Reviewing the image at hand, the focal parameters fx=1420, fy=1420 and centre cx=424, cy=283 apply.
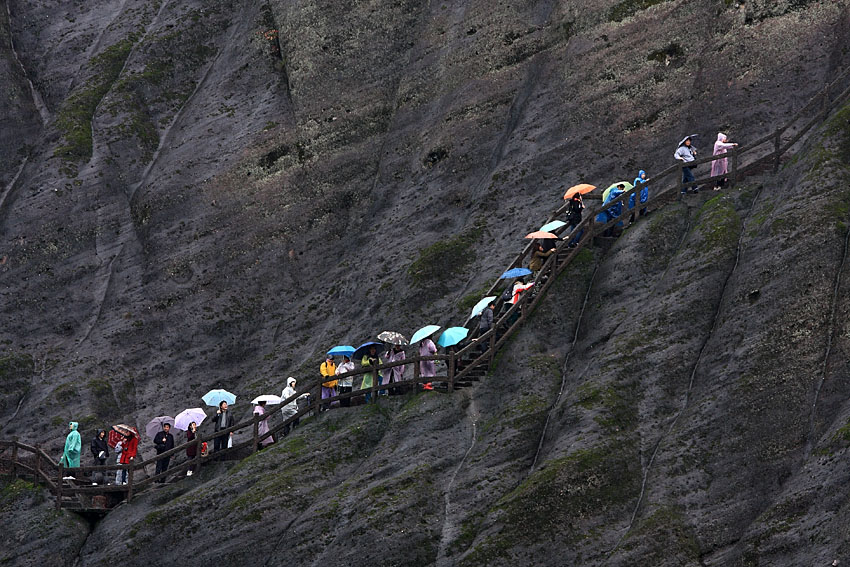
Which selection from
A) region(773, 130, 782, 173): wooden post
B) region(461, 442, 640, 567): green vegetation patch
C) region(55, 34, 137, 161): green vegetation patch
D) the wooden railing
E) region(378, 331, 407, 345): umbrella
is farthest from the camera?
region(55, 34, 137, 161): green vegetation patch

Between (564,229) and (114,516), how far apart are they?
1634 cm

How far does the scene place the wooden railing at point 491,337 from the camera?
41.0m

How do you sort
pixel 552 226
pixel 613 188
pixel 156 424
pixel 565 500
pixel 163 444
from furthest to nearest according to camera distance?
pixel 156 424
pixel 613 188
pixel 163 444
pixel 552 226
pixel 565 500

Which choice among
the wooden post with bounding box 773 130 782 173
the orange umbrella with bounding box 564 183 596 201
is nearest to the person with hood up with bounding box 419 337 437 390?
the orange umbrella with bounding box 564 183 596 201

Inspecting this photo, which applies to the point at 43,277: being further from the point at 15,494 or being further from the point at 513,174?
the point at 513,174

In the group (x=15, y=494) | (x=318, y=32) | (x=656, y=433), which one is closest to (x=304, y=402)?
(x=15, y=494)

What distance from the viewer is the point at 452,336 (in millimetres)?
40438

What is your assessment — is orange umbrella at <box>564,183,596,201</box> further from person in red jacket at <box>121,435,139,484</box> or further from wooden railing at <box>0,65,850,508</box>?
person in red jacket at <box>121,435,139,484</box>

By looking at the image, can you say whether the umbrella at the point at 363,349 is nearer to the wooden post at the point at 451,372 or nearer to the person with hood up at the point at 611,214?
the wooden post at the point at 451,372

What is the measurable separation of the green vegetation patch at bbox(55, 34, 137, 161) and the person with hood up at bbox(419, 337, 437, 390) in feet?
74.4

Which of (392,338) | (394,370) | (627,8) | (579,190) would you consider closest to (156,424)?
(394,370)

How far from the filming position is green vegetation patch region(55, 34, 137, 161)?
58.5 meters

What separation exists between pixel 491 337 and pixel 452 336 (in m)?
1.15

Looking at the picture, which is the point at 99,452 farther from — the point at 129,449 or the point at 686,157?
the point at 686,157
